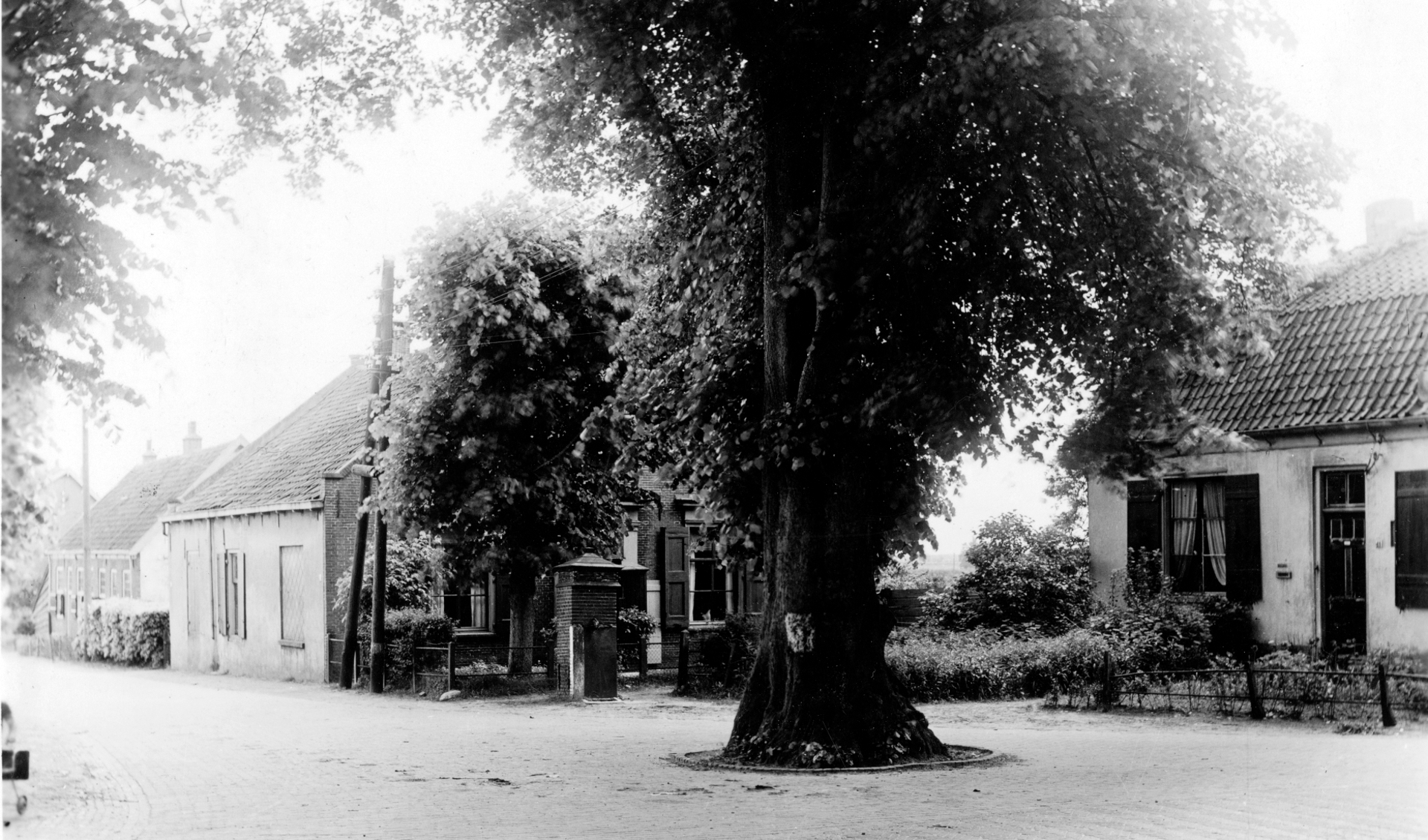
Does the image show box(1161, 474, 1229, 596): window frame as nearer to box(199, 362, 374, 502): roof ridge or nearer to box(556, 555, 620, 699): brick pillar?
box(556, 555, 620, 699): brick pillar

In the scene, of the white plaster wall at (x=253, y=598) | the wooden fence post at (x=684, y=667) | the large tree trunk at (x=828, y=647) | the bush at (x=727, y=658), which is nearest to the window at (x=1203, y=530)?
the bush at (x=727, y=658)

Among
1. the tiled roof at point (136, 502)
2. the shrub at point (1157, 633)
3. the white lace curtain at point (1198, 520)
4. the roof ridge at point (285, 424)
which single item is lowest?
the shrub at point (1157, 633)

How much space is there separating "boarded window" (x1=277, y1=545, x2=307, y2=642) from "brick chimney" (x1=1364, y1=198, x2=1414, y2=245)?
68.5 ft

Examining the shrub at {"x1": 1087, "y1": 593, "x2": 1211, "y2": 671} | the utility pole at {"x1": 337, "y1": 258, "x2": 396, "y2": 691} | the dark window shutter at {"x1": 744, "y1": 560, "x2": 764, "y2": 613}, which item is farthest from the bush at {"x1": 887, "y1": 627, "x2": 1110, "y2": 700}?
the dark window shutter at {"x1": 744, "y1": 560, "x2": 764, "y2": 613}

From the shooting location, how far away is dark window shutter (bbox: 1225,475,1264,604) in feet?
68.3

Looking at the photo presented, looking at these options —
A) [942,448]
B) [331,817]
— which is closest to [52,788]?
[331,817]

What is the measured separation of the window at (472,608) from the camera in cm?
2697

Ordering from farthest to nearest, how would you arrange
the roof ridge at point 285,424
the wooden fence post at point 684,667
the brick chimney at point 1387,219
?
the roof ridge at point 285,424
the brick chimney at point 1387,219
the wooden fence post at point 684,667

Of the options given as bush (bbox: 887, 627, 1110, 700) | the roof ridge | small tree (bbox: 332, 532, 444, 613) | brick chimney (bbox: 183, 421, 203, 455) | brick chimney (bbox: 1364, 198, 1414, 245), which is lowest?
bush (bbox: 887, 627, 1110, 700)

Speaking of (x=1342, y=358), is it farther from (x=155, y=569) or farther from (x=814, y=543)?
(x=155, y=569)

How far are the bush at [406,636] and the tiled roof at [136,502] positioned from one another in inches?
169

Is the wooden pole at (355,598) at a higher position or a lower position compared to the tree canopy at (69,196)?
lower

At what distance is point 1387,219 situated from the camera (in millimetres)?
24000

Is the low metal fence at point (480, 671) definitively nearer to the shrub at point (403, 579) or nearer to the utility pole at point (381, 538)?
the utility pole at point (381, 538)
